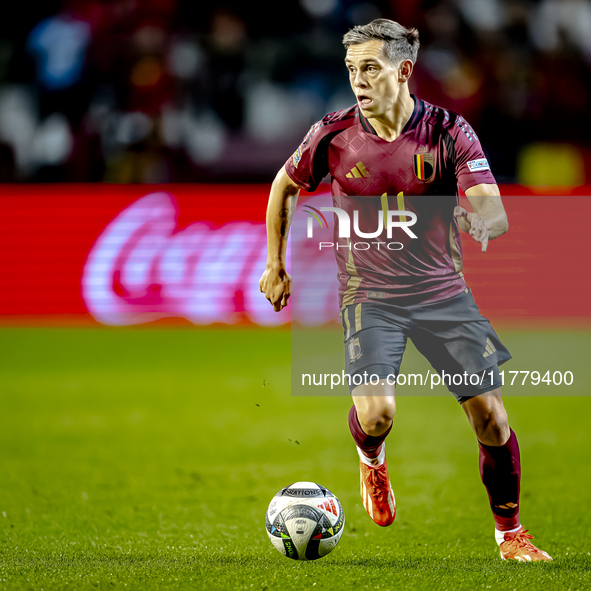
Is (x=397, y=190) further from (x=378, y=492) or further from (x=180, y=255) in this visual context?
(x=180, y=255)

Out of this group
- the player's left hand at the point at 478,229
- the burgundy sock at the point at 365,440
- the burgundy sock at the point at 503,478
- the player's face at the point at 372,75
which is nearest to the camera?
the player's left hand at the point at 478,229

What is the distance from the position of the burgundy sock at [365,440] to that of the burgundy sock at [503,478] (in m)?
0.49

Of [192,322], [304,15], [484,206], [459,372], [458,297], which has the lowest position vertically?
[192,322]

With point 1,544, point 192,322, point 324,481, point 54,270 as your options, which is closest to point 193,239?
point 192,322

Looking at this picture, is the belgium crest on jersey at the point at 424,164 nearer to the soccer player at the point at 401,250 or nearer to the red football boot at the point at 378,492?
the soccer player at the point at 401,250

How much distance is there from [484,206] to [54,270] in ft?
26.1

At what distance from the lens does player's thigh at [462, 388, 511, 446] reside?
391 centimetres

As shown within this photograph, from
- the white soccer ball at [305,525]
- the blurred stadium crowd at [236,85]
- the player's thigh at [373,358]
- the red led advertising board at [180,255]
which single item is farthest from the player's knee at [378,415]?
the blurred stadium crowd at [236,85]

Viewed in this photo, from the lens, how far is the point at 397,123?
401 cm

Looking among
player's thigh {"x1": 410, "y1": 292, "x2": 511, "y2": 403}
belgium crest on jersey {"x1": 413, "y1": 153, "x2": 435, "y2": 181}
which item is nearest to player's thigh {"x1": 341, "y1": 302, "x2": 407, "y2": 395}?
player's thigh {"x1": 410, "y1": 292, "x2": 511, "y2": 403}

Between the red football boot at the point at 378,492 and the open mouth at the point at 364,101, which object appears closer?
the open mouth at the point at 364,101

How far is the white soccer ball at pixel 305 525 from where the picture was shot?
3902mm

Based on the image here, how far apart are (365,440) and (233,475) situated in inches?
65.2

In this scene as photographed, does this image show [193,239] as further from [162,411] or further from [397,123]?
[397,123]
